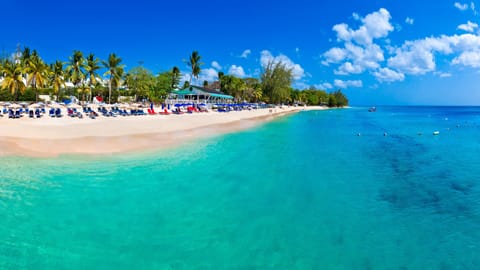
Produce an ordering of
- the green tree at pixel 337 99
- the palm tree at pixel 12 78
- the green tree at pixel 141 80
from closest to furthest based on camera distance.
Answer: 1. the palm tree at pixel 12 78
2. the green tree at pixel 141 80
3. the green tree at pixel 337 99

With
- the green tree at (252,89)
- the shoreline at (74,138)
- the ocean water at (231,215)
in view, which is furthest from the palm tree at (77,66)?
the green tree at (252,89)

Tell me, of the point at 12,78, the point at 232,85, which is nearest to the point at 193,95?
the point at 232,85

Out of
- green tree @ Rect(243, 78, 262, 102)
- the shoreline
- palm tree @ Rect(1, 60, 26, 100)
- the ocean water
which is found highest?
green tree @ Rect(243, 78, 262, 102)

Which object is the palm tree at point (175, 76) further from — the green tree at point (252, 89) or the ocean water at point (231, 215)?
the ocean water at point (231, 215)

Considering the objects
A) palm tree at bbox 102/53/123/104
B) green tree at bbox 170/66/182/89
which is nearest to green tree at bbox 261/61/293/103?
green tree at bbox 170/66/182/89

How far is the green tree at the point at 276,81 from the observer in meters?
91.8

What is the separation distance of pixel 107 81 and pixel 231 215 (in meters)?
58.0

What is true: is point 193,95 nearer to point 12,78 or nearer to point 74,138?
point 12,78

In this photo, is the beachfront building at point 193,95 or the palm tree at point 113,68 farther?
the beachfront building at point 193,95

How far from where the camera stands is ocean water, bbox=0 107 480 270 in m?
5.45

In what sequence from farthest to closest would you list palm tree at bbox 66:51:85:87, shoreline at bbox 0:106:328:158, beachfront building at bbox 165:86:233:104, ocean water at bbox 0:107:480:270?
beachfront building at bbox 165:86:233:104 < palm tree at bbox 66:51:85:87 < shoreline at bbox 0:106:328:158 < ocean water at bbox 0:107:480:270

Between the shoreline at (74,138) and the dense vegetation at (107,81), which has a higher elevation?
the dense vegetation at (107,81)

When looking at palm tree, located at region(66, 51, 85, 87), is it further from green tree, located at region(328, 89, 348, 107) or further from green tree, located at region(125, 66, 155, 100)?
green tree, located at region(328, 89, 348, 107)

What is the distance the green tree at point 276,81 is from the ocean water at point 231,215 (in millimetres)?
79768
